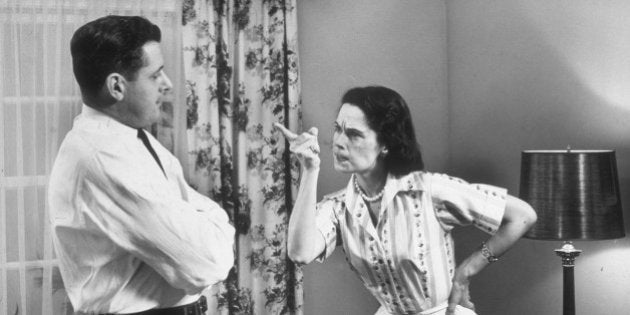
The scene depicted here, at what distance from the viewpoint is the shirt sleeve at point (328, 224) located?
7.25ft

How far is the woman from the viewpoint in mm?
2240

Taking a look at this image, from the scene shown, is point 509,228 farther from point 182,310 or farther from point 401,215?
point 182,310

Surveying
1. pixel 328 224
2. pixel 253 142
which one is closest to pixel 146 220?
pixel 328 224

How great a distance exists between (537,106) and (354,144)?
4.07 feet

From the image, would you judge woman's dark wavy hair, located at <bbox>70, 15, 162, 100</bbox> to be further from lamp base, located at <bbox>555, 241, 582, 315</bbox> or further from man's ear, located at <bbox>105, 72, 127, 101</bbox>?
lamp base, located at <bbox>555, 241, 582, 315</bbox>

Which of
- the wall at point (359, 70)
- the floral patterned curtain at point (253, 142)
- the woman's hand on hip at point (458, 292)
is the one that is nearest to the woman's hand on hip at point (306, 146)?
the woman's hand on hip at point (458, 292)

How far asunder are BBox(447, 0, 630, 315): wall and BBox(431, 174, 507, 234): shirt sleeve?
677 millimetres

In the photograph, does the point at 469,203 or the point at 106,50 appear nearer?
the point at 106,50

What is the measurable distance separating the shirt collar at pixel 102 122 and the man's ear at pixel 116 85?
0.05 m

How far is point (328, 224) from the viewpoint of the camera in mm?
2258

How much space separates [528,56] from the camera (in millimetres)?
3191

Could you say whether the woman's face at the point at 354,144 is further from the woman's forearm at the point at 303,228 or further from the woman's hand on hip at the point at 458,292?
the woman's hand on hip at the point at 458,292

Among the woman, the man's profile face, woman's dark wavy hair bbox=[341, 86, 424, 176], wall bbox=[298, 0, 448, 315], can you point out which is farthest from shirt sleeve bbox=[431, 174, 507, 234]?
wall bbox=[298, 0, 448, 315]

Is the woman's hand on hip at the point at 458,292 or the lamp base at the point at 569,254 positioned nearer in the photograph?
the woman's hand on hip at the point at 458,292
